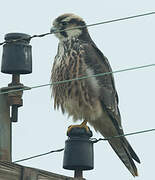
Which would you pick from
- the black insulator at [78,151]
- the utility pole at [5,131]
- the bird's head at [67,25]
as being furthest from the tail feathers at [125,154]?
the utility pole at [5,131]

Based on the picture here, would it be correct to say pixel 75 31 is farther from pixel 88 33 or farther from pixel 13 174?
pixel 13 174

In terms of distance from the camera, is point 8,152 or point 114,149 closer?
point 8,152

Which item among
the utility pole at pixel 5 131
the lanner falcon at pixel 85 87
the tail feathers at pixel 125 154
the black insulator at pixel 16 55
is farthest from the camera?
the lanner falcon at pixel 85 87

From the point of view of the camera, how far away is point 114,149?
23.8ft

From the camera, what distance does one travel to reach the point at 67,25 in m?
7.59

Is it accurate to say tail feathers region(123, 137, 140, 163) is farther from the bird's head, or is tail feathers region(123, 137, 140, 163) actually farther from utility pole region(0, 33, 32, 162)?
utility pole region(0, 33, 32, 162)

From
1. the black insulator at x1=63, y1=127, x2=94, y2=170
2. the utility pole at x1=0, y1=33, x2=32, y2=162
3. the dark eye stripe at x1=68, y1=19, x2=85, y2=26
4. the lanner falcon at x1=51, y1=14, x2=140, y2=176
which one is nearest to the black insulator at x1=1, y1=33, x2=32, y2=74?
the utility pole at x1=0, y1=33, x2=32, y2=162

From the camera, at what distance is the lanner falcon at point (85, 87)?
7.16 metres

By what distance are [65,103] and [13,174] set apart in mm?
3146

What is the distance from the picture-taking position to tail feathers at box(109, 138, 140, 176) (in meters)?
6.68

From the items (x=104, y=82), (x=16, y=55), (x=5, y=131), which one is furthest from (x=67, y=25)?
(x=5, y=131)

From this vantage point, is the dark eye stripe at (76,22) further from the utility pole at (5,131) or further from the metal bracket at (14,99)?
the utility pole at (5,131)

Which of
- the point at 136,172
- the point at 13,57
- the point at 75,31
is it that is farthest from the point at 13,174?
the point at 75,31

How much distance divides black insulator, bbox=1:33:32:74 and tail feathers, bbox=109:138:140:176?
73.0 inches
